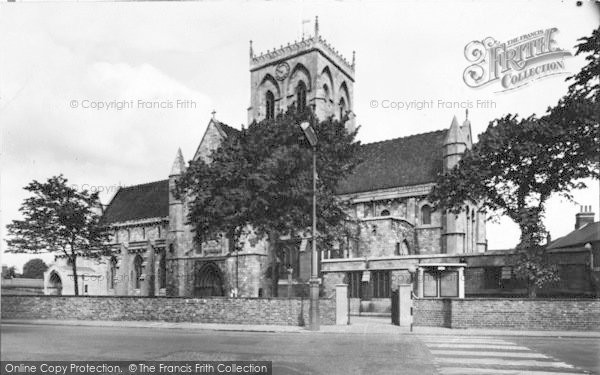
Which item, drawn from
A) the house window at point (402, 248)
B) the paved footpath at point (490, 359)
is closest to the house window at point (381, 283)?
the house window at point (402, 248)

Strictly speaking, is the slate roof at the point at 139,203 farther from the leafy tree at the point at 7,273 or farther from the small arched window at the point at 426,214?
the small arched window at the point at 426,214

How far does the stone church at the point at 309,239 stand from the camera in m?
32.5

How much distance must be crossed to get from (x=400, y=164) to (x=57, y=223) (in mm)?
26357

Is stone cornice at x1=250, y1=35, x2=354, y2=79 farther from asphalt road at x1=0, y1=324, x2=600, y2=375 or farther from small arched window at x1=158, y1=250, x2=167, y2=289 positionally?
asphalt road at x1=0, y1=324, x2=600, y2=375

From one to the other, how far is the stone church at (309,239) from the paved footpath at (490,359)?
6.90 m

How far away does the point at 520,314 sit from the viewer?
18250 millimetres

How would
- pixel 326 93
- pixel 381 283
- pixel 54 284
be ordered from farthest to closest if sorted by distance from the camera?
1. pixel 54 284
2. pixel 326 93
3. pixel 381 283

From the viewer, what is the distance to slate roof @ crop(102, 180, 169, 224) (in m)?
53.5

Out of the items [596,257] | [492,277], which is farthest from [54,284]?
[596,257]

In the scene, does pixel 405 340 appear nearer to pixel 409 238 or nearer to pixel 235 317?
pixel 235 317

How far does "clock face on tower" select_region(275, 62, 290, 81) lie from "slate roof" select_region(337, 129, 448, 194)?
11.9m

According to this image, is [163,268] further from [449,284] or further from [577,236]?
[577,236]

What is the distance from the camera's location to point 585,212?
42250 millimetres

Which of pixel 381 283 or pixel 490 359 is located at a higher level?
pixel 490 359
